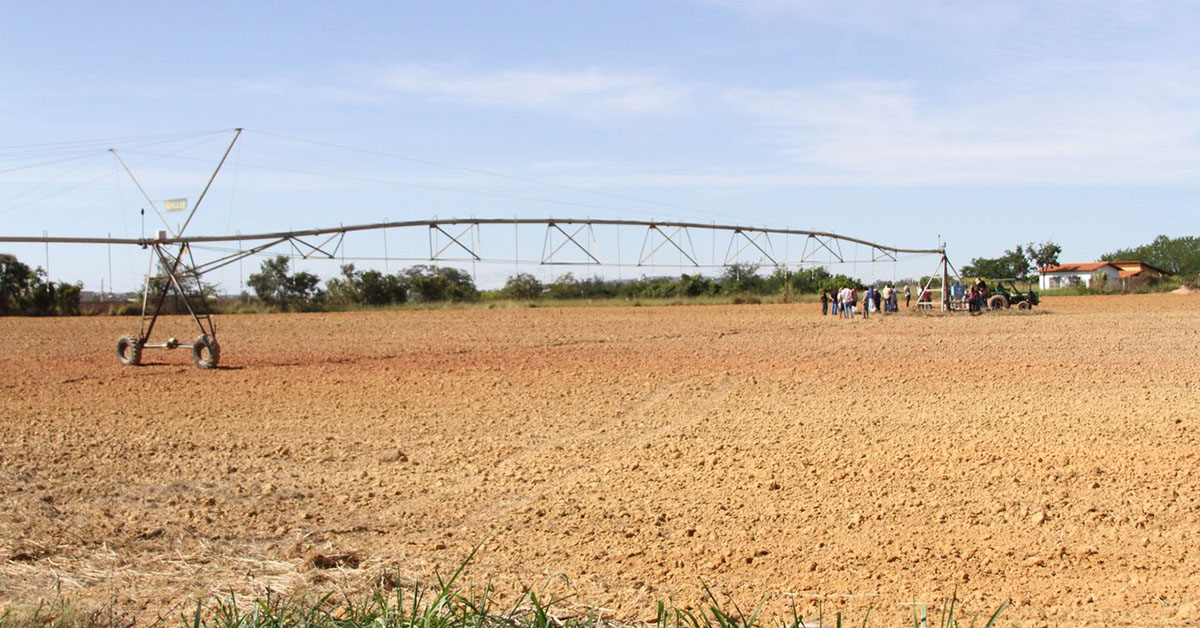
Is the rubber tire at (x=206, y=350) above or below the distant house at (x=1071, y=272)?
below

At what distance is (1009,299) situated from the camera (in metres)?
40.4

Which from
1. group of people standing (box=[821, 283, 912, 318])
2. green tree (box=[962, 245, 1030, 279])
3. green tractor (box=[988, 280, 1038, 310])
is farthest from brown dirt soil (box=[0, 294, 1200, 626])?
green tree (box=[962, 245, 1030, 279])

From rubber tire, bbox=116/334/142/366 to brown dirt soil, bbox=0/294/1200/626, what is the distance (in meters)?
0.37

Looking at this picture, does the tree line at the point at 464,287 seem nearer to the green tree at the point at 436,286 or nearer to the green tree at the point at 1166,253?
the green tree at the point at 436,286

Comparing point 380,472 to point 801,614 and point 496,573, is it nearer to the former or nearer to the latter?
point 496,573

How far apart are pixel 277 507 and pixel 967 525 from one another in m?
5.29

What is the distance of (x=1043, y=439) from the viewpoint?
1020cm

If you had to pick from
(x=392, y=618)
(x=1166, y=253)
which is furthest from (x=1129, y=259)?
(x=392, y=618)

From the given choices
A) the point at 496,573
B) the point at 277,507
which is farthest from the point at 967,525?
the point at 277,507

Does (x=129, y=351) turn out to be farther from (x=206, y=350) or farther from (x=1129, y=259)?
(x=1129, y=259)

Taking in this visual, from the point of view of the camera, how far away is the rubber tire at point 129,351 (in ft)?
64.1

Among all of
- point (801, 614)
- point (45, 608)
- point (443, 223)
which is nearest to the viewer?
point (45, 608)

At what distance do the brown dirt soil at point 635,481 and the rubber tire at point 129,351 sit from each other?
1.23 feet

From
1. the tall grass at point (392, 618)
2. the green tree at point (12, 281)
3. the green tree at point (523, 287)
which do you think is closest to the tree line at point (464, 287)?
the green tree at point (523, 287)
